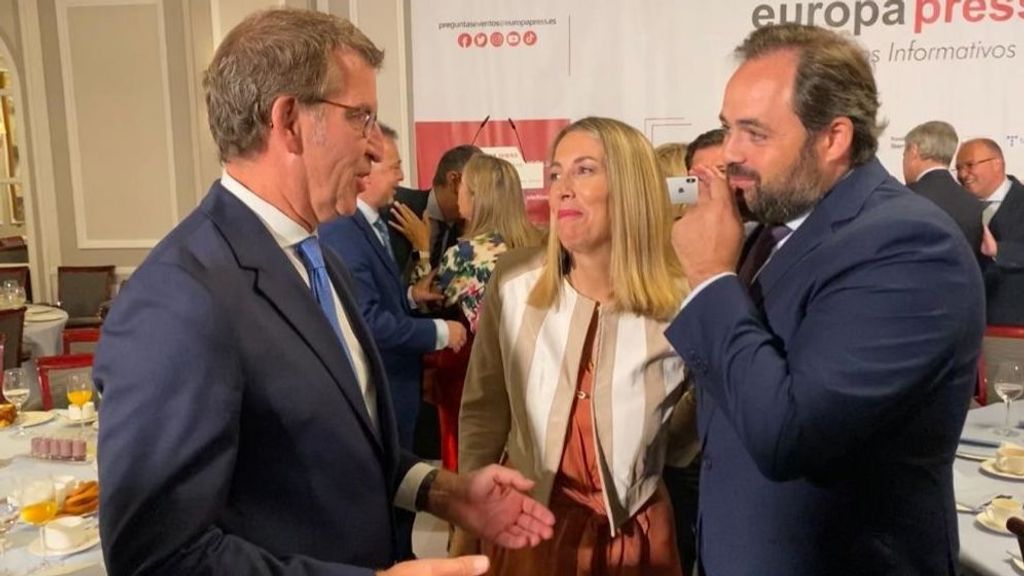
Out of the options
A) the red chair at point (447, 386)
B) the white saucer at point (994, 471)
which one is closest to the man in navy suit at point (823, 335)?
the white saucer at point (994, 471)

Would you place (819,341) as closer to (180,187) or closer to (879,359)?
(879,359)

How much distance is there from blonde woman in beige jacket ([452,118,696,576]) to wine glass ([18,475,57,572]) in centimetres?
99

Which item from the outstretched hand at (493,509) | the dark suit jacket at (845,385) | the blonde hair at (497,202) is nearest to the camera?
the dark suit jacket at (845,385)

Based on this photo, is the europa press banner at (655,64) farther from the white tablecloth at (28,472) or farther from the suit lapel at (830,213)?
the suit lapel at (830,213)

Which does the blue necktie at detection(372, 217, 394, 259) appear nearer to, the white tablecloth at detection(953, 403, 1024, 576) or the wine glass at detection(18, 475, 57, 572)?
the wine glass at detection(18, 475, 57, 572)

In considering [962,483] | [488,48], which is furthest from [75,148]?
[962,483]

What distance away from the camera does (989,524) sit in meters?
1.98

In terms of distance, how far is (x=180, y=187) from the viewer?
6.77m

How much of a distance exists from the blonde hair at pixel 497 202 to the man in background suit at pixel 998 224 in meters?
2.86

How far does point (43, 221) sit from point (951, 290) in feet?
23.5

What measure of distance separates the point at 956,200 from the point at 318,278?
435cm

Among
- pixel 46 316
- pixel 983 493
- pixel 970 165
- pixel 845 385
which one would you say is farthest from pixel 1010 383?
pixel 46 316

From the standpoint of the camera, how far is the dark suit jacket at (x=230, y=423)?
0.98 meters

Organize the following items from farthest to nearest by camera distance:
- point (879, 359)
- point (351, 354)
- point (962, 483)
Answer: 1. point (962, 483)
2. point (351, 354)
3. point (879, 359)
